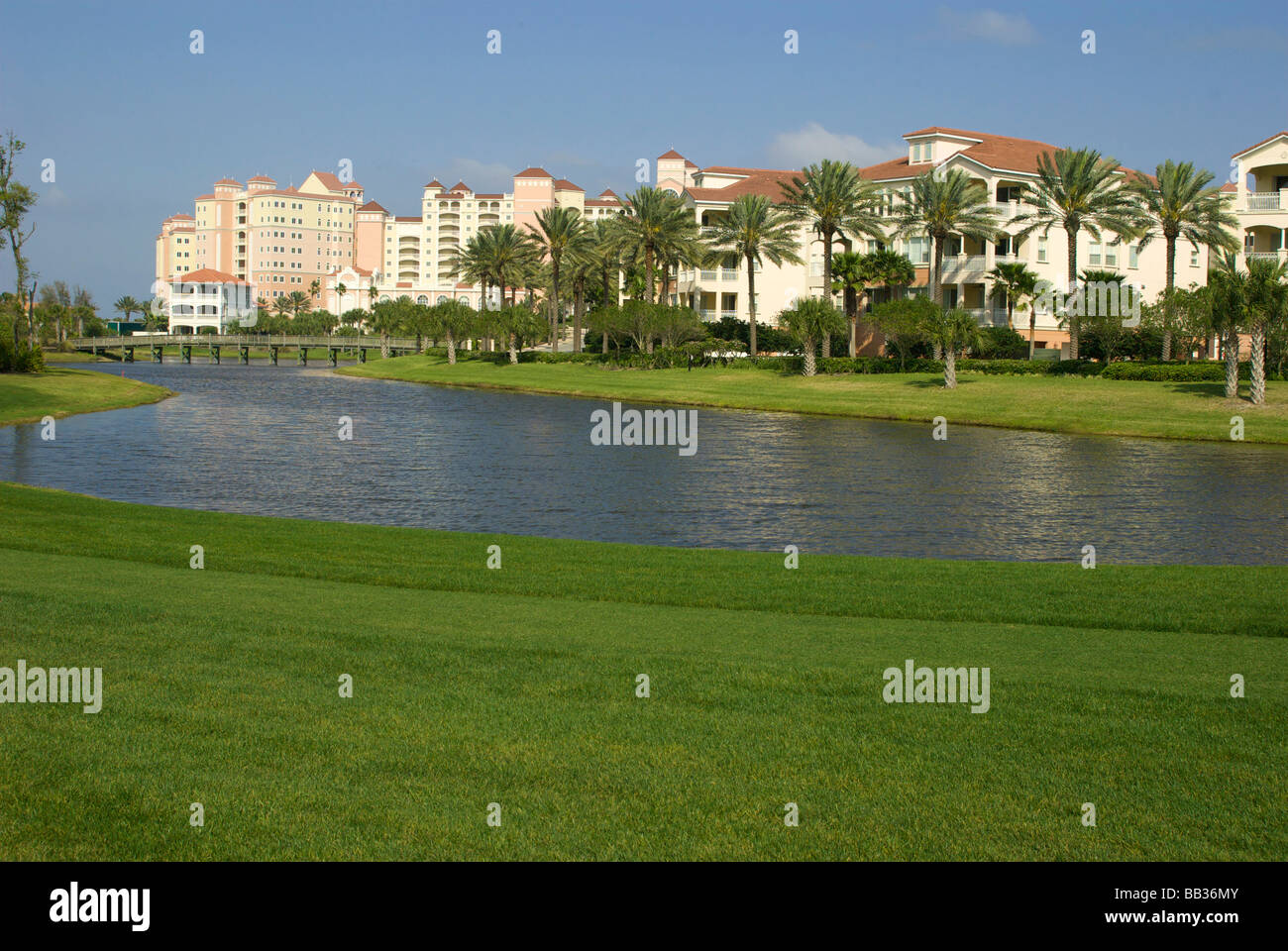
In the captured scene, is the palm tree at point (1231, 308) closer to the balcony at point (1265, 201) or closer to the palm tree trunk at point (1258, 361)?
the palm tree trunk at point (1258, 361)

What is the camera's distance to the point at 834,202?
78.0 metres

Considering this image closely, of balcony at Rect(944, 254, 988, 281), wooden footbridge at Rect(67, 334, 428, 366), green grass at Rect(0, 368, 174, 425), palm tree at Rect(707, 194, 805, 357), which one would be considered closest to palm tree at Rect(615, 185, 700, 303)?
palm tree at Rect(707, 194, 805, 357)

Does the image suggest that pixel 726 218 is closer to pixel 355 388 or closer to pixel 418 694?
pixel 355 388

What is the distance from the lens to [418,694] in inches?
364

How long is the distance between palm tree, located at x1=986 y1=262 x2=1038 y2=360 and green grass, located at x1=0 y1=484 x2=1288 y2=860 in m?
66.6

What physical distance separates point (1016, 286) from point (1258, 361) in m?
28.3

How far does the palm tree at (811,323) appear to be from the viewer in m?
72.9

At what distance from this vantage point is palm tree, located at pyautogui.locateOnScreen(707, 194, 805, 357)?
273 ft

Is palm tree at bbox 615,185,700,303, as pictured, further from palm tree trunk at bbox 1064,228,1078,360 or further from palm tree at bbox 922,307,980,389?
palm tree trunk at bbox 1064,228,1078,360

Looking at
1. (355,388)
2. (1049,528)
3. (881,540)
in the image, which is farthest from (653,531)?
(355,388)

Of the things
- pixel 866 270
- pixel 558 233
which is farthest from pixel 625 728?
pixel 558 233

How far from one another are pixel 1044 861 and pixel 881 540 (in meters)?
17.3

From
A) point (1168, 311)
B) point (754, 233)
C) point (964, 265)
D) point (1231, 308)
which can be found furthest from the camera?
point (754, 233)

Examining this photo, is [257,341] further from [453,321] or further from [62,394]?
[62,394]
